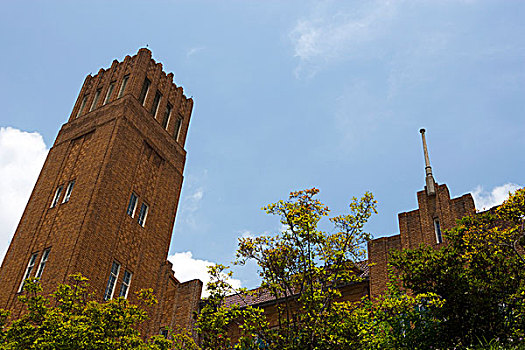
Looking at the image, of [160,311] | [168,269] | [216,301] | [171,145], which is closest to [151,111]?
[171,145]

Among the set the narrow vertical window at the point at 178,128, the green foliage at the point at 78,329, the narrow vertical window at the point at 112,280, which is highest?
the narrow vertical window at the point at 178,128

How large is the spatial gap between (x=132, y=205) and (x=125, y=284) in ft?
16.2

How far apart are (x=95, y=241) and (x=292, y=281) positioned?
14.8 metres

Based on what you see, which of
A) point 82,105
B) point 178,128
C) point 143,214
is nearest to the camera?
point 143,214

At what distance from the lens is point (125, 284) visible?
28.6 metres

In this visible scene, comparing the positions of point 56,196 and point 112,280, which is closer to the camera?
point 112,280

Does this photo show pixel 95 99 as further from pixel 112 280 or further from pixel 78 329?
pixel 78 329

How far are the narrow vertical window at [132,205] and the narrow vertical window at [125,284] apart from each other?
3.60 meters

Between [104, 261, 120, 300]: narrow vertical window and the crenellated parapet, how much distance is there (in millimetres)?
11894

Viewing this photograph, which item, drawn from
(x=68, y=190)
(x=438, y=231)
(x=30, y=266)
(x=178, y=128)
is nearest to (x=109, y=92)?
(x=178, y=128)

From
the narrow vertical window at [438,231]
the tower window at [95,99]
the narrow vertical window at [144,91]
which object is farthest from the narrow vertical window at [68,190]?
the narrow vertical window at [438,231]

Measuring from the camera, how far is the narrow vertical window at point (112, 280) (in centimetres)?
2709

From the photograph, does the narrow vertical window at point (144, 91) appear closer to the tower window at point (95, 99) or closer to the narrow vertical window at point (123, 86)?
the narrow vertical window at point (123, 86)

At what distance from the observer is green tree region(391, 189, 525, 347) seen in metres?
15.3
